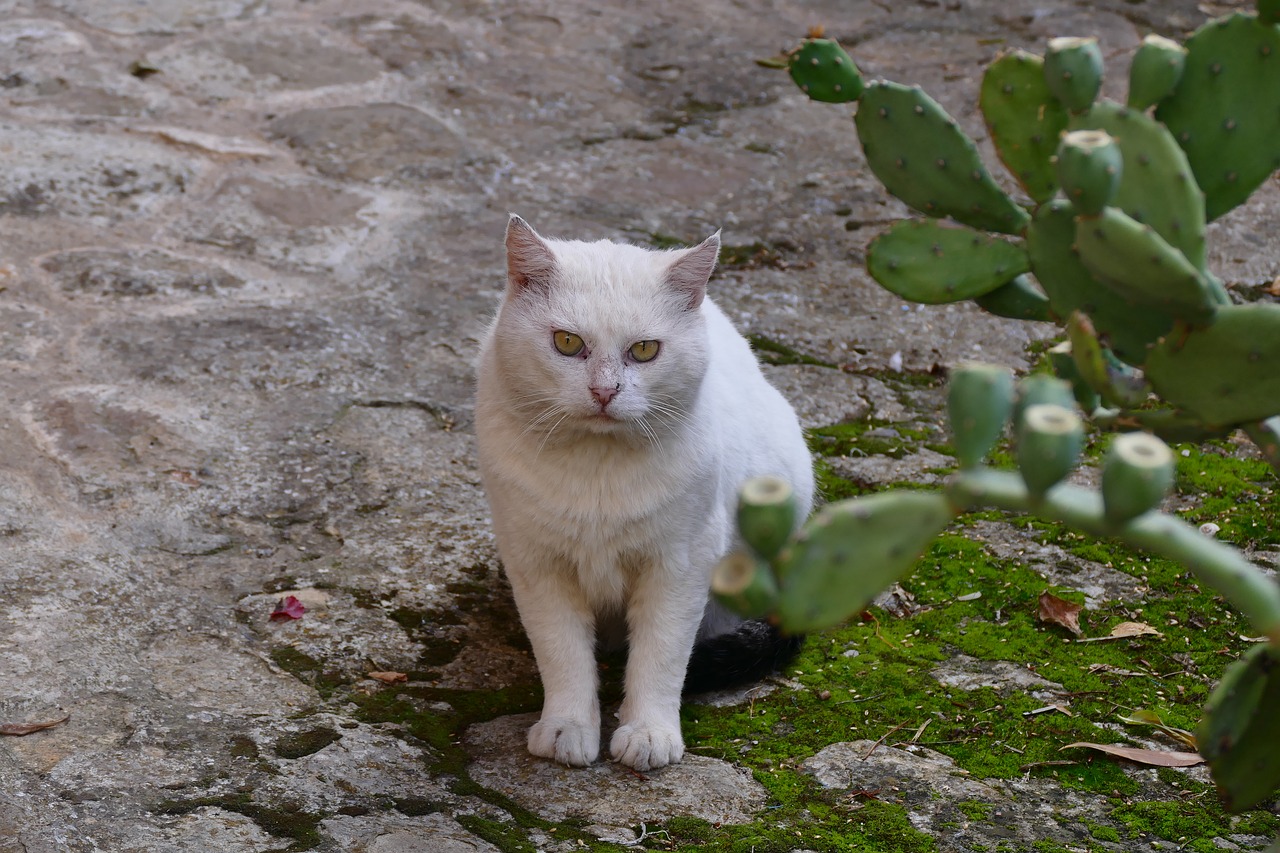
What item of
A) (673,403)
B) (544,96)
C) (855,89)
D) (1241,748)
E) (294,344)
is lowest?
(294,344)

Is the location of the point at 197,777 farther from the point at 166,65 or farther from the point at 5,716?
the point at 166,65

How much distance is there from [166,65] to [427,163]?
1.40 metres

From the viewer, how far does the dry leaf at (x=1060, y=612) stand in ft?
10.6

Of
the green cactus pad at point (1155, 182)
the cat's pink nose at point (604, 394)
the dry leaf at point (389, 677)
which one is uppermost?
the green cactus pad at point (1155, 182)

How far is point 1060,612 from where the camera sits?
326cm

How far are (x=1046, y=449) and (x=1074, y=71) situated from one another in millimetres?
711

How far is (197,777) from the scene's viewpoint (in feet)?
8.05

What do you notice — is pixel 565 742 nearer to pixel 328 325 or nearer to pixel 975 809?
pixel 975 809

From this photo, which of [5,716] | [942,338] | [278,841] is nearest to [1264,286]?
[942,338]

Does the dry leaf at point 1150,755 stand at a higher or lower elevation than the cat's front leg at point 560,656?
higher

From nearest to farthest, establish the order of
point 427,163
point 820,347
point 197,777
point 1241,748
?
1. point 1241,748
2. point 197,777
3. point 820,347
4. point 427,163

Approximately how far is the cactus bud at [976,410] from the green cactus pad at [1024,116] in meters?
0.81

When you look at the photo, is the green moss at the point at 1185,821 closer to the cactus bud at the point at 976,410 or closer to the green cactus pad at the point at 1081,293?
the green cactus pad at the point at 1081,293

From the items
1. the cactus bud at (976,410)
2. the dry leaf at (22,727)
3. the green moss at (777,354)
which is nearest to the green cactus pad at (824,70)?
the cactus bud at (976,410)
